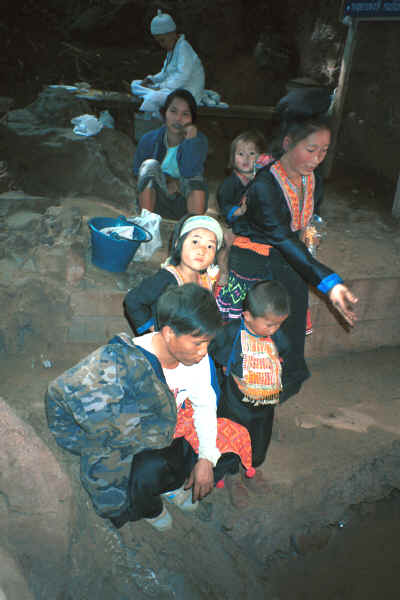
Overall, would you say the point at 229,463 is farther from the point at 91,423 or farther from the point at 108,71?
the point at 108,71

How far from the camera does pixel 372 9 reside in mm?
5195

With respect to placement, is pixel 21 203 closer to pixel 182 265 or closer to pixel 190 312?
pixel 182 265

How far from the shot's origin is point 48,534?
1.82m

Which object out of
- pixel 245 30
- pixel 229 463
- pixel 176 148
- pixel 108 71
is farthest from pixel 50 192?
pixel 245 30

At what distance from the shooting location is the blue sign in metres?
5.03

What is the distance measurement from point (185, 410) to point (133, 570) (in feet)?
2.45

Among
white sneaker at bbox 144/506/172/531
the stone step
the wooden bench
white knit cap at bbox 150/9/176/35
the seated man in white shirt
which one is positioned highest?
white knit cap at bbox 150/9/176/35

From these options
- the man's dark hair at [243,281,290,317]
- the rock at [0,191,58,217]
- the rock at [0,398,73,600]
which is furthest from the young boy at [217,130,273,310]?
the rock at [0,191,58,217]

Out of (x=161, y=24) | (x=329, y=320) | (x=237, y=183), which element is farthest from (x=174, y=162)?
(x=161, y=24)

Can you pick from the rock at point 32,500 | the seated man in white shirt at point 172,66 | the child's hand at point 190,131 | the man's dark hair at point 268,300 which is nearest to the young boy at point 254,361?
the man's dark hair at point 268,300

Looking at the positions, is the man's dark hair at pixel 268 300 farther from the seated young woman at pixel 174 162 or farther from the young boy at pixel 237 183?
the seated young woman at pixel 174 162

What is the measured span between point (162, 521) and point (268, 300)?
1245 millimetres

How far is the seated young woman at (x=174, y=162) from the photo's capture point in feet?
12.6

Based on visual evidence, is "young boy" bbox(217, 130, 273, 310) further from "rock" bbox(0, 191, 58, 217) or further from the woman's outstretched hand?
"rock" bbox(0, 191, 58, 217)
